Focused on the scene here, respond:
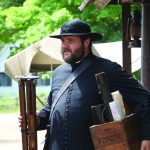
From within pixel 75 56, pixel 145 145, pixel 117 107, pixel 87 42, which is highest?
pixel 87 42

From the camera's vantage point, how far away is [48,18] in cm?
1834

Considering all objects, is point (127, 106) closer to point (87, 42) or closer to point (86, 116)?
point (86, 116)

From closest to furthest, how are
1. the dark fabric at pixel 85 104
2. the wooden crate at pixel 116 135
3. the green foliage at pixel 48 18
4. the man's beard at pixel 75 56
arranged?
1. the wooden crate at pixel 116 135
2. the dark fabric at pixel 85 104
3. the man's beard at pixel 75 56
4. the green foliage at pixel 48 18

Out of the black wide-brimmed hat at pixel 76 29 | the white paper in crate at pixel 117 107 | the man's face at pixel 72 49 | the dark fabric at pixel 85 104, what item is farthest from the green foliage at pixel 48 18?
the white paper in crate at pixel 117 107

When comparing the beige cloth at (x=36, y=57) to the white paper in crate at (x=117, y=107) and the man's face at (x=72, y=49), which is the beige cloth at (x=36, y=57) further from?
the white paper in crate at (x=117, y=107)

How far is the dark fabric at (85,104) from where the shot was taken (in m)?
4.16

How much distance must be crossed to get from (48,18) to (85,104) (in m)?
14.2

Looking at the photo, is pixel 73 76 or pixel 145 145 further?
pixel 73 76

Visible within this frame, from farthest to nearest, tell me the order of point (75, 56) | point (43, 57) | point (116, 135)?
point (43, 57) < point (75, 56) < point (116, 135)

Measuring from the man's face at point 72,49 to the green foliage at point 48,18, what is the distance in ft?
39.1

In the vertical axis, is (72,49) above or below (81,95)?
above

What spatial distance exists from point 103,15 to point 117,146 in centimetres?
1328

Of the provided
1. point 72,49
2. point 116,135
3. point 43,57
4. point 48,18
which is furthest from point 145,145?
point 48,18

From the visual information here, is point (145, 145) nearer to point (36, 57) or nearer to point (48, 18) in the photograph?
point (36, 57)
